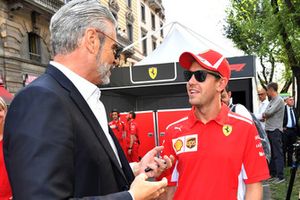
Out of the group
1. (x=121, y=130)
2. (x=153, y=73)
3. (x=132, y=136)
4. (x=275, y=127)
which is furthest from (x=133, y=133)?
(x=275, y=127)

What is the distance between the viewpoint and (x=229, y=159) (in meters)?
2.30

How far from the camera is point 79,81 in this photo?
1.64m

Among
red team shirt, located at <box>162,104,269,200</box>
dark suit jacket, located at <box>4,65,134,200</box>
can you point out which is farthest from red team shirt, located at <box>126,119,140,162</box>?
dark suit jacket, located at <box>4,65,134,200</box>

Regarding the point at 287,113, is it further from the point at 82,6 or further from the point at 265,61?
the point at 265,61

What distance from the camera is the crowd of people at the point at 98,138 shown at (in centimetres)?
134

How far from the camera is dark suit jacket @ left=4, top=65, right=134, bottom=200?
51.4 inches

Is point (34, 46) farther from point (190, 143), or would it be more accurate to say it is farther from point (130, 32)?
point (190, 143)

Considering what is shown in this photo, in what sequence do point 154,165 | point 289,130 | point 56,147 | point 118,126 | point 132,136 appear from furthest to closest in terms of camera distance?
point 118,126, point 289,130, point 132,136, point 154,165, point 56,147

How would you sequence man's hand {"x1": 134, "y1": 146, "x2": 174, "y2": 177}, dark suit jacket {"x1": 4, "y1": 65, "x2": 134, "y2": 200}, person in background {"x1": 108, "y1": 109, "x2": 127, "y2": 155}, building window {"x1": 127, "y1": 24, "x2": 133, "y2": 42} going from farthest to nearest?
building window {"x1": 127, "y1": 24, "x2": 133, "y2": 42} < person in background {"x1": 108, "y1": 109, "x2": 127, "y2": 155} < man's hand {"x1": 134, "y1": 146, "x2": 174, "y2": 177} < dark suit jacket {"x1": 4, "y1": 65, "x2": 134, "y2": 200}

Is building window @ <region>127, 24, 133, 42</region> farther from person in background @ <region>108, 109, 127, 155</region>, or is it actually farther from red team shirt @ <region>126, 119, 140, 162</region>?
red team shirt @ <region>126, 119, 140, 162</region>

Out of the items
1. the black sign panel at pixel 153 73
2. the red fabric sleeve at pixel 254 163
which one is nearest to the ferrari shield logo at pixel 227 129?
the red fabric sleeve at pixel 254 163

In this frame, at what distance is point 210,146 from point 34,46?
1987 centimetres

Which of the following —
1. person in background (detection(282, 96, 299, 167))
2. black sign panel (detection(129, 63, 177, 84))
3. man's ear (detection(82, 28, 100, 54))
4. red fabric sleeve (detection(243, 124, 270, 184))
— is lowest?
person in background (detection(282, 96, 299, 167))

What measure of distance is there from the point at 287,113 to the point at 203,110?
319 inches
